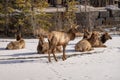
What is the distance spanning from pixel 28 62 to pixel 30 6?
10320 mm

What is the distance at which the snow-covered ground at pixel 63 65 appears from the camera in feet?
41.6

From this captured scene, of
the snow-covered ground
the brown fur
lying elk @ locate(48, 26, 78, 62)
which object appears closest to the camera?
the snow-covered ground

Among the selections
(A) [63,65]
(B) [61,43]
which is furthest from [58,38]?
(A) [63,65]

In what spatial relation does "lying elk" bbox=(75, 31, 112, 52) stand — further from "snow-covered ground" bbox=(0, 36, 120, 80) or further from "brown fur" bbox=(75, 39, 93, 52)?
"snow-covered ground" bbox=(0, 36, 120, 80)

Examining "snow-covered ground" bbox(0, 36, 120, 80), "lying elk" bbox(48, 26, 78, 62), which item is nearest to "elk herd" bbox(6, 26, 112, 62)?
"lying elk" bbox(48, 26, 78, 62)

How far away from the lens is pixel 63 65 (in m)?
14.5

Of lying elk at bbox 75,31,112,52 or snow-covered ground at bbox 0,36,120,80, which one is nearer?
snow-covered ground at bbox 0,36,120,80

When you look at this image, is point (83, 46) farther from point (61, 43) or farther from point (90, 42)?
point (61, 43)

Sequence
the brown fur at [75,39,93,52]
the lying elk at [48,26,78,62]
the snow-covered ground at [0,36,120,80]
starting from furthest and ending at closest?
the brown fur at [75,39,93,52], the lying elk at [48,26,78,62], the snow-covered ground at [0,36,120,80]

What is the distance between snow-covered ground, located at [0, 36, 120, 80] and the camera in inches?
500

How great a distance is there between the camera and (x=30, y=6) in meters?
25.1

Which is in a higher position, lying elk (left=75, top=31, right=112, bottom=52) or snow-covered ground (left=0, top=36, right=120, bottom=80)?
lying elk (left=75, top=31, right=112, bottom=52)

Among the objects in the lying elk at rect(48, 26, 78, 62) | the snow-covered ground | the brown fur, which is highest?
the lying elk at rect(48, 26, 78, 62)

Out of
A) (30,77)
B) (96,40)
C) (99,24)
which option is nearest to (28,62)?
(30,77)
